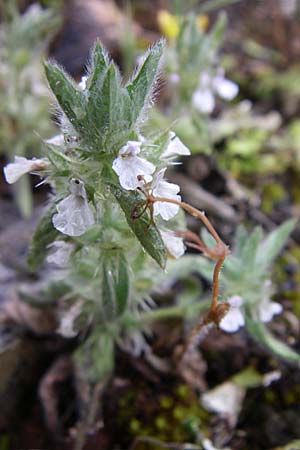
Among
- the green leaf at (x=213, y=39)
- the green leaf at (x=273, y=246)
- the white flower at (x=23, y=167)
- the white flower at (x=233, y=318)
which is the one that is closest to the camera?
the white flower at (x=23, y=167)

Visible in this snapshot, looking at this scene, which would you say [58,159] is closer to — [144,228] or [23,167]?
[23,167]

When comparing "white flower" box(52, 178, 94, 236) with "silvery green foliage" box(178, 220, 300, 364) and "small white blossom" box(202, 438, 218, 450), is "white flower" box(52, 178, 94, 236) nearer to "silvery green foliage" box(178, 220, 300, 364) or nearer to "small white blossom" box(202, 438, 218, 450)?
"silvery green foliage" box(178, 220, 300, 364)

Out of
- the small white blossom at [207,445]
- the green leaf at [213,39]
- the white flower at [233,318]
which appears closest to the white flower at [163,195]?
the white flower at [233,318]

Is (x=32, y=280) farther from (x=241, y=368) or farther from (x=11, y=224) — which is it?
(x=241, y=368)

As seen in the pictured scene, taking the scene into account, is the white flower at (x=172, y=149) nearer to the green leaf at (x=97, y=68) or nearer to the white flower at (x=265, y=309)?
the green leaf at (x=97, y=68)

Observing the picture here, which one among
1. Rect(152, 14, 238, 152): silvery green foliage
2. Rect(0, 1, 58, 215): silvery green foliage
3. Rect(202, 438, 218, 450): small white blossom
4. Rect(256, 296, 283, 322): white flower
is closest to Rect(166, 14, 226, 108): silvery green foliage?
Rect(152, 14, 238, 152): silvery green foliage

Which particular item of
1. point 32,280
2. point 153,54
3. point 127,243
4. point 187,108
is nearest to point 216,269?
point 127,243
